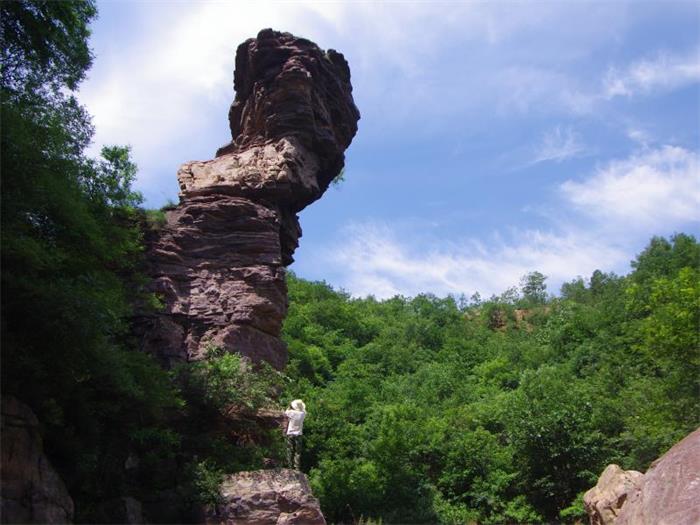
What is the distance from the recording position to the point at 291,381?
16.8m

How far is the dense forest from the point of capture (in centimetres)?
1006

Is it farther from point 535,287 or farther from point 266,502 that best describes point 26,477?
point 535,287

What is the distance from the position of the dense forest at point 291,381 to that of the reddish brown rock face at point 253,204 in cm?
92

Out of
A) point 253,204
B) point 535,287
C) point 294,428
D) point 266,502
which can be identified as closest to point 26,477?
point 266,502

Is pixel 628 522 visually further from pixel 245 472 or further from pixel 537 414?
pixel 537 414

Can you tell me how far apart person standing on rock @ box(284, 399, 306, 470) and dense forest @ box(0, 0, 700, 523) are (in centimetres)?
31

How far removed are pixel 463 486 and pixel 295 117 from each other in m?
12.9

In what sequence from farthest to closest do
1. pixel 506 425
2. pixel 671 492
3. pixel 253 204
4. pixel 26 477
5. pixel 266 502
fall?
pixel 506 425
pixel 253 204
pixel 266 502
pixel 671 492
pixel 26 477

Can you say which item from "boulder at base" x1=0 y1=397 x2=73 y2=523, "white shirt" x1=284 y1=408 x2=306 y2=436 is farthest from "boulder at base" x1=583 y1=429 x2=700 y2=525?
"boulder at base" x1=0 y1=397 x2=73 y2=523

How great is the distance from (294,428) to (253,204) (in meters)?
6.12

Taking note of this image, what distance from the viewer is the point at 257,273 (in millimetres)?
16750

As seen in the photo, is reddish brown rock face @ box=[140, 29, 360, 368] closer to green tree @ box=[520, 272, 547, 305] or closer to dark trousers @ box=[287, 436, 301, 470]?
dark trousers @ box=[287, 436, 301, 470]

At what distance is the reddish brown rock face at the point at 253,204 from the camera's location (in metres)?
16.3

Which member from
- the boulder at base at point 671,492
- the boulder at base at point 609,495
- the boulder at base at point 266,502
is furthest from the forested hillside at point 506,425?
the boulder at base at point 671,492
